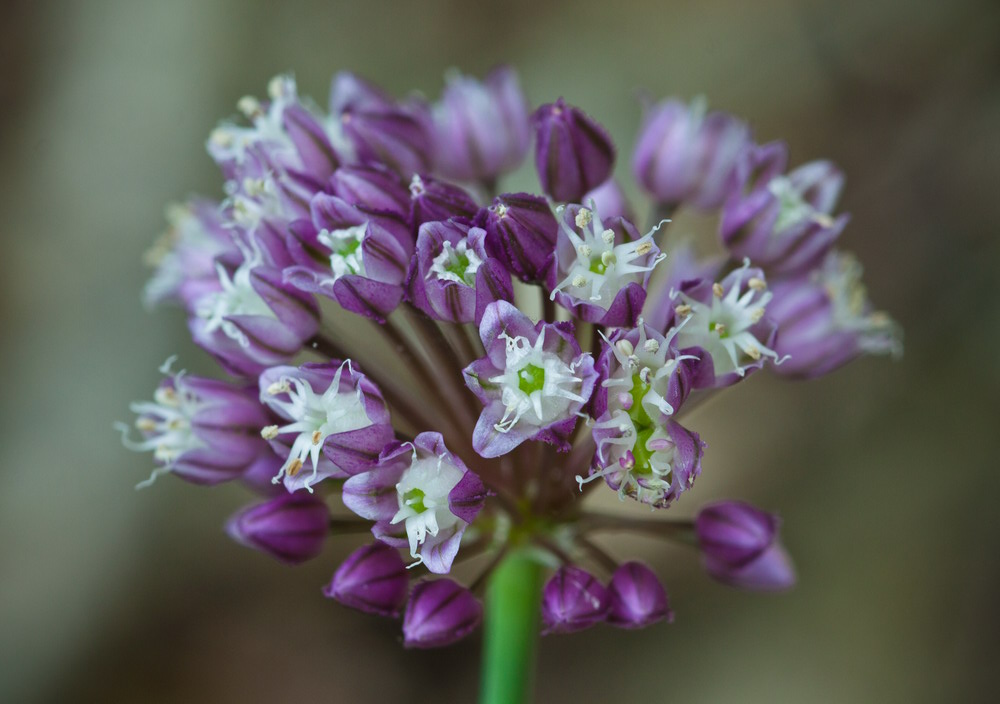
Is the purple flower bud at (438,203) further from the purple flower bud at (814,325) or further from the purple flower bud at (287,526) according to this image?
the purple flower bud at (814,325)

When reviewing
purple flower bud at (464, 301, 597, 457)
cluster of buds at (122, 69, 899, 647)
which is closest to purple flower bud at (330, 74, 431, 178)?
cluster of buds at (122, 69, 899, 647)

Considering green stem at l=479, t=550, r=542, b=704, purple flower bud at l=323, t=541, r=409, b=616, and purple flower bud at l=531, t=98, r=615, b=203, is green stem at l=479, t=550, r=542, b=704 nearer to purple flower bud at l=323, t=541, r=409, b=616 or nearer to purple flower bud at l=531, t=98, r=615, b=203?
purple flower bud at l=323, t=541, r=409, b=616

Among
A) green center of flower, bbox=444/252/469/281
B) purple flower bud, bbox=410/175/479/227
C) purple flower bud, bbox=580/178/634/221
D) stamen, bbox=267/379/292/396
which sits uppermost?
purple flower bud, bbox=580/178/634/221

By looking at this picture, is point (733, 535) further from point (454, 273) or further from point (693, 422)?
Result: point (693, 422)

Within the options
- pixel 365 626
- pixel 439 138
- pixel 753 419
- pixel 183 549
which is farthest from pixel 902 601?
pixel 183 549

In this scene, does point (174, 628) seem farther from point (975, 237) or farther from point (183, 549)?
point (975, 237)

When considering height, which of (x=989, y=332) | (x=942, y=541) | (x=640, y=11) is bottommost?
(x=942, y=541)

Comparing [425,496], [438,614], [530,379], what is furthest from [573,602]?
[530,379]
